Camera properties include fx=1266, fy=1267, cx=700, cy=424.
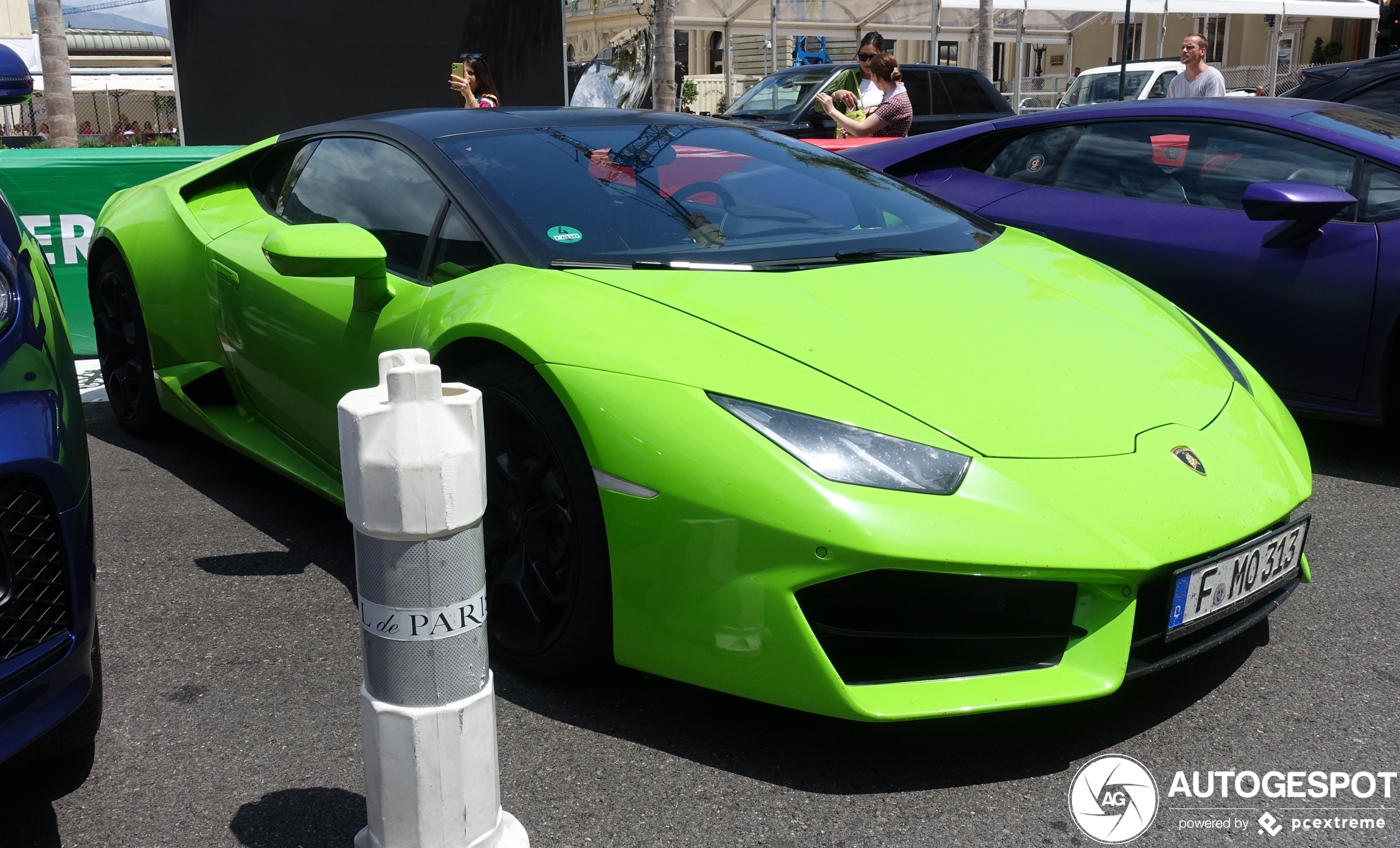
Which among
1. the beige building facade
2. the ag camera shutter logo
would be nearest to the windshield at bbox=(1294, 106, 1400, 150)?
the ag camera shutter logo

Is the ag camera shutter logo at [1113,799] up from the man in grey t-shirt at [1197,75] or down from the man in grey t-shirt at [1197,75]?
down

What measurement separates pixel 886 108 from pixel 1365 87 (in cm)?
288

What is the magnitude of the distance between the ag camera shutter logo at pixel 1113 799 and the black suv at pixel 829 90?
33.4 ft

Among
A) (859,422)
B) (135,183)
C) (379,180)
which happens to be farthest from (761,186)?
(135,183)

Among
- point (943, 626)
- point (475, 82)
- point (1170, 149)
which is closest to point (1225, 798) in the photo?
point (943, 626)

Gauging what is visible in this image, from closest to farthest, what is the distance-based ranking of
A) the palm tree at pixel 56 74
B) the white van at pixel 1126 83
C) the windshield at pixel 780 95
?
the palm tree at pixel 56 74
the windshield at pixel 780 95
the white van at pixel 1126 83

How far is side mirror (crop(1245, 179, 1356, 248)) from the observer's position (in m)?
3.76

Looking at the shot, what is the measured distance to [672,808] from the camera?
215 cm

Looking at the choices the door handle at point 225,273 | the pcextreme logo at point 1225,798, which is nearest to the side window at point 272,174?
the door handle at point 225,273

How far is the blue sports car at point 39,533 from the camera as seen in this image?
1799 mm

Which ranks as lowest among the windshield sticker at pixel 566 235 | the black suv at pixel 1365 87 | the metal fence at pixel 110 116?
the metal fence at pixel 110 116

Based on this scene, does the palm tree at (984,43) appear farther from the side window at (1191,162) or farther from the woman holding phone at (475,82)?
the side window at (1191,162)

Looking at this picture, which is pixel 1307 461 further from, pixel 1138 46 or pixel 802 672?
pixel 1138 46

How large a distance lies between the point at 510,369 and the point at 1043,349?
1086 mm
